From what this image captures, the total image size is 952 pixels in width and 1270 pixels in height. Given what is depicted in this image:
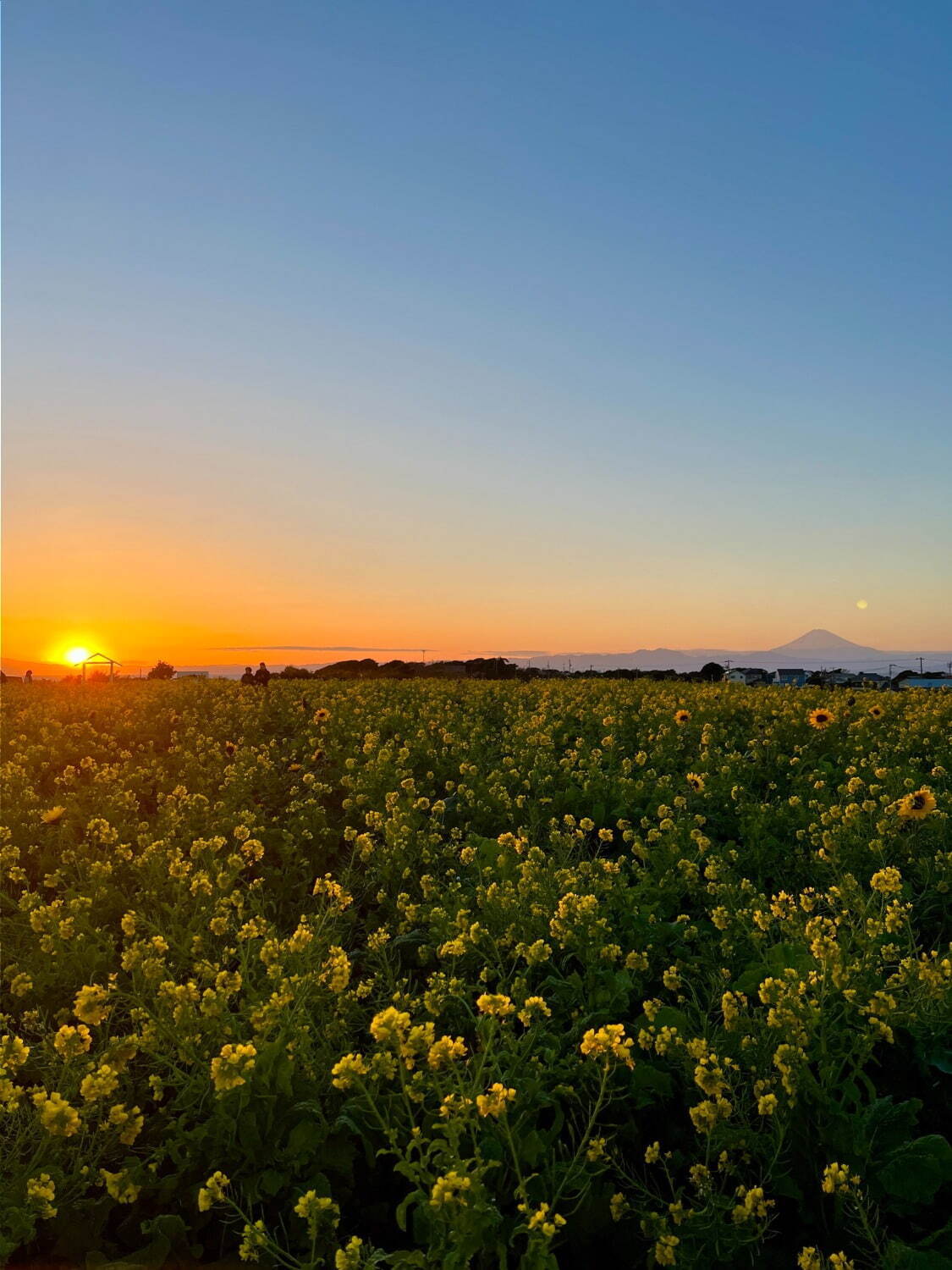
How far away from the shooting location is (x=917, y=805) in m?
6.43

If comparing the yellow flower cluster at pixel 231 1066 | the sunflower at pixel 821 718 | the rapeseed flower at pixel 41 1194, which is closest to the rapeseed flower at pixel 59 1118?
the rapeseed flower at pixel 41 1194

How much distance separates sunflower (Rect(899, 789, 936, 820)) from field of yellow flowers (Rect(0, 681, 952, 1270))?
0.04m

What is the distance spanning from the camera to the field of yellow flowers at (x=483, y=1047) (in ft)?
10.00

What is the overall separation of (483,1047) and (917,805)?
4579 mm

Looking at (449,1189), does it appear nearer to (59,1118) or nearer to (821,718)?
(59,1118)

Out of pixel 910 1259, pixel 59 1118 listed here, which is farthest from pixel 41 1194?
pixel 910 1259

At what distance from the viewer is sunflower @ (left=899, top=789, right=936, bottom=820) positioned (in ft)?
20.7

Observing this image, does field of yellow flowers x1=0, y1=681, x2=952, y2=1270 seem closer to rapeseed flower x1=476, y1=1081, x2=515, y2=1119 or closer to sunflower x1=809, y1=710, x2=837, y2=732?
rapeseed flower x1=476, y1=1081, x2=515, y2=1119

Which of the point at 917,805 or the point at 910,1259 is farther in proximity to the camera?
the point at 917,805

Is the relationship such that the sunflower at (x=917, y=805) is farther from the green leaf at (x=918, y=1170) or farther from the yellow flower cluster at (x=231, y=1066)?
the yellow flower cluster at (x=231, y=1066)

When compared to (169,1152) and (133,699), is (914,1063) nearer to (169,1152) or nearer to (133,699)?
(169,1152)

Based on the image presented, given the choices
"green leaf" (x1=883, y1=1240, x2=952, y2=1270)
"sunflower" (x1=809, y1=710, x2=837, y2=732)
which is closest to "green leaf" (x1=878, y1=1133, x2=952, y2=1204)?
"green leaf" (x1=883, y1=1240, x2=952, y2=1270)

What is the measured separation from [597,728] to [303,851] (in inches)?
273

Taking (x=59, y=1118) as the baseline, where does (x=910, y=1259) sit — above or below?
below
